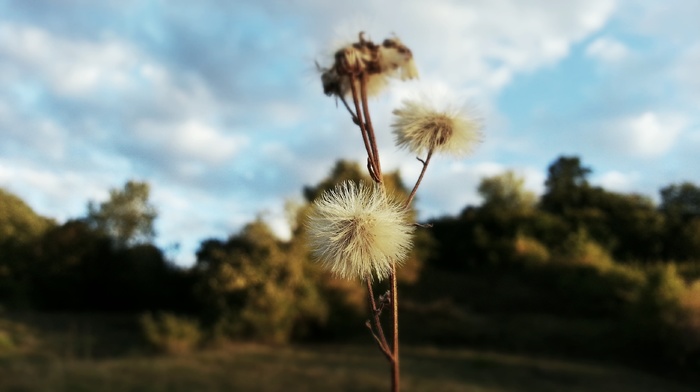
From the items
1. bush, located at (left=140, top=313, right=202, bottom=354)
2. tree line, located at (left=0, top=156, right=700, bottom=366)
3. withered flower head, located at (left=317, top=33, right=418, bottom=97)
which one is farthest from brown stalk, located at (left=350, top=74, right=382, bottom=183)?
bush, located at (left=140, top=313, right=202, bottom=354)

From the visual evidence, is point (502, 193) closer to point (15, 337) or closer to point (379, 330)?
point (15, 337)

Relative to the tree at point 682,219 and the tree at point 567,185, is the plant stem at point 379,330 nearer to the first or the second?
the tree at point 682,219

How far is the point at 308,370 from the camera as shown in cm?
926

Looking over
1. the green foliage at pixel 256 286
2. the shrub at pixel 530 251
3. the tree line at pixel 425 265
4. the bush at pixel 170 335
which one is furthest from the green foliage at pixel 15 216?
the shrub at pixel 530 251

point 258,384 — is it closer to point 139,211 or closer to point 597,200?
point 139,211

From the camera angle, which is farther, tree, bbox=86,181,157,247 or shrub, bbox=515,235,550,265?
shrub, bbox=515,235,550,265

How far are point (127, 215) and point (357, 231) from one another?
12703 millimetres

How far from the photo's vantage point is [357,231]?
640 mm

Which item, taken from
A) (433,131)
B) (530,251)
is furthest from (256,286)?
(433,131)

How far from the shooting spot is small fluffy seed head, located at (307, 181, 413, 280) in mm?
600

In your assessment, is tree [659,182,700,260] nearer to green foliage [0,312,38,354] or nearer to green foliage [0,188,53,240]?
green foliage [0,312,38,354]

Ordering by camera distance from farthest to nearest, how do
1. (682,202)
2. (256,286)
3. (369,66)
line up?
(682,202) < (256,286) < (369,66)

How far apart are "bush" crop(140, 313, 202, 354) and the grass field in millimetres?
512

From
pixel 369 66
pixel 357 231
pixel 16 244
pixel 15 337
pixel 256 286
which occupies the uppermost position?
pixel 256 286
